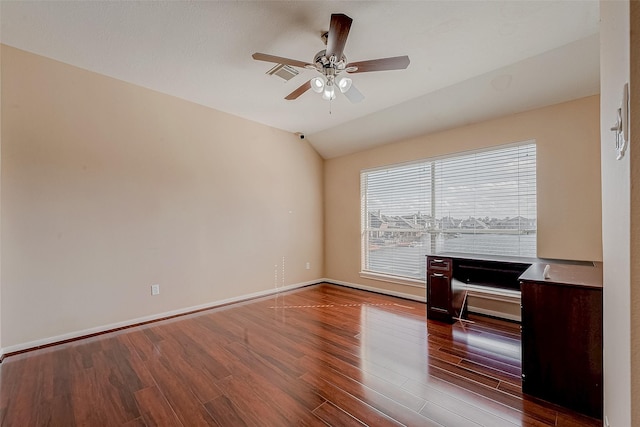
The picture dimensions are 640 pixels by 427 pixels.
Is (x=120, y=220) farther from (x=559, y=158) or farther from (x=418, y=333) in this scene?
(x=559, y=158)

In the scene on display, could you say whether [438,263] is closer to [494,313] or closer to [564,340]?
[494,313]

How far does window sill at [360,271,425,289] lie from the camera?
4.13 metres

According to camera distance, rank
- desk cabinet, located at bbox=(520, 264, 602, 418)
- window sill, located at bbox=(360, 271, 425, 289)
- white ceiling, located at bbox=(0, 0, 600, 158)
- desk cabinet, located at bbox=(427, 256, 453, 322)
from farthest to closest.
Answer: window sill, located at bbox=(360, 271, 425, 289) < desk cabinet, located at bbox=(427, 256, 453, 322) < white ceiling, located at bbox=(0, 0, 600, 158) < desk cabinet, located at bbox=(520, 264, 602, 418)

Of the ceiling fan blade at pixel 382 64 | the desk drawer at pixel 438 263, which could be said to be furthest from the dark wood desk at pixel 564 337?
the ceiling fan blade at pixel 382 64

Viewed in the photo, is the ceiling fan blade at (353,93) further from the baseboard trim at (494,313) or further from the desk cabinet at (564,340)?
the baseboard trim at (494,313)

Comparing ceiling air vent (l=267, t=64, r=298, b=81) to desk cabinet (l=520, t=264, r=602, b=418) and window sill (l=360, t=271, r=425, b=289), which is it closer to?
desk cabinet (l=520, t=264, r=602, b=418)

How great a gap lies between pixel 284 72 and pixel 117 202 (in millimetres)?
2406

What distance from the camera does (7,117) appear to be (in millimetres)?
2566

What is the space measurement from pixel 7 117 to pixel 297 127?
3.39 metres

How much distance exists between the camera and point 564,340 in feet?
6.05

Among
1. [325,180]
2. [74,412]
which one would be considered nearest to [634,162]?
[74,412]

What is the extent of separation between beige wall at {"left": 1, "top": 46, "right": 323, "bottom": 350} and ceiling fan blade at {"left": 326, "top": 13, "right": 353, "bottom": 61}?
2.47 metres

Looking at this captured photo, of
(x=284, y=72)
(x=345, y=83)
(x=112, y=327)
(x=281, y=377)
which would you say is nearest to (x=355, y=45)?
(x=345, y=83)

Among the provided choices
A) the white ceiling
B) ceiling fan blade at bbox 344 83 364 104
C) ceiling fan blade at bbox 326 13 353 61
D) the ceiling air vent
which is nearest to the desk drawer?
the white ceiling
